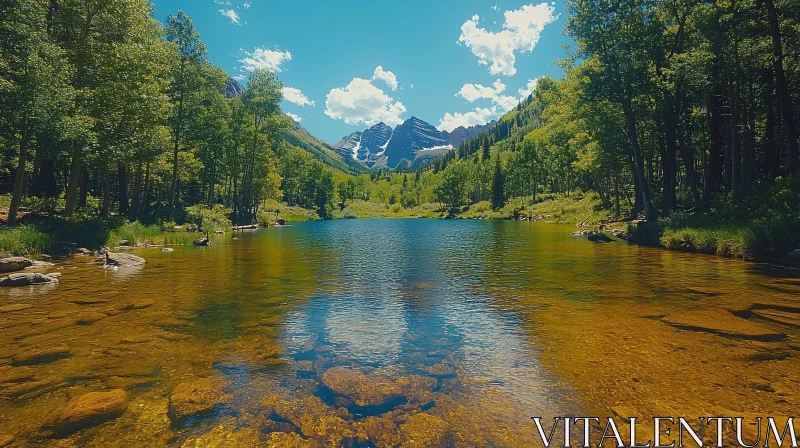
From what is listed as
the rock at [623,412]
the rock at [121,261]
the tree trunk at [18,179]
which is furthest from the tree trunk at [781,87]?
the tree trunk at [18,179]

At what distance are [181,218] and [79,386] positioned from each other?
40.7 meters

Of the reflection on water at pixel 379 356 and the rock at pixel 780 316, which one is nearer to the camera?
the reflection on water at pixel 379 356

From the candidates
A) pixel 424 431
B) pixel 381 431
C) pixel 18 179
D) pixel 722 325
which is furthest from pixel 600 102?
pixel 18 179

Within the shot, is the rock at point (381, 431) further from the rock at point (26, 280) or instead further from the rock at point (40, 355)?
the rock at point (26, 280)

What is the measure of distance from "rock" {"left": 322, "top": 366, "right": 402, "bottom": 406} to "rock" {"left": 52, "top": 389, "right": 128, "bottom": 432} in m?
3.45

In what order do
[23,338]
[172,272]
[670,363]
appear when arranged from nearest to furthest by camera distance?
[670,363] → [23,338] → [172,272]

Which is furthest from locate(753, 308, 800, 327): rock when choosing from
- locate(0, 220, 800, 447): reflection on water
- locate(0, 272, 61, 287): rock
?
locate(0, 272, 61, 287): rock

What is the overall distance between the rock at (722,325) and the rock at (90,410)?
12.9m

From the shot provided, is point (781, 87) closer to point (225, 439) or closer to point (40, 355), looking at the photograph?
point (225, 439)

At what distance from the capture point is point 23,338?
916 cm

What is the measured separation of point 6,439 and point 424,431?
597 cm

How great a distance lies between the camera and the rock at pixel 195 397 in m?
6.23

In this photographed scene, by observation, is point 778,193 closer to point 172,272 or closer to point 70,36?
point 172,272

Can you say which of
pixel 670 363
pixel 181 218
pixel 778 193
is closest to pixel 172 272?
pixel 670 363
